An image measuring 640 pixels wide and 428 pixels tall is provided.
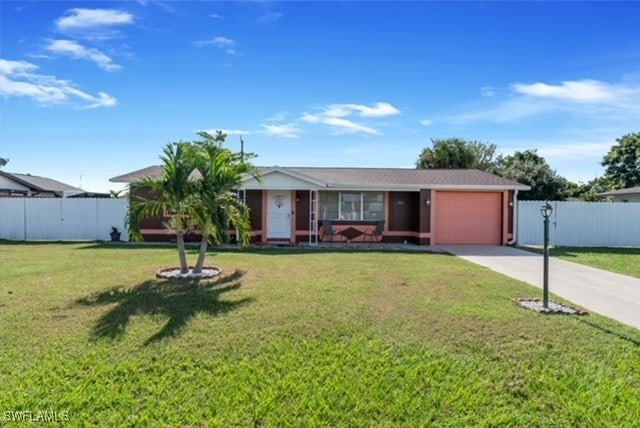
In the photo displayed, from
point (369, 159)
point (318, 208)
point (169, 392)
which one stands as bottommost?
point (169, 392)

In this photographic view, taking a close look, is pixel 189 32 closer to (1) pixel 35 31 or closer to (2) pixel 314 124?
(1) pixel 35 31

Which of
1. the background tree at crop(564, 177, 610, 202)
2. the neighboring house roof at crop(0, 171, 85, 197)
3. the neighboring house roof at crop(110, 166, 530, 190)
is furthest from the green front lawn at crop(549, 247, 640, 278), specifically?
the neighboring house roof at crop(0, 171, 85, 197)

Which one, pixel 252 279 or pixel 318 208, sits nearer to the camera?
pixel 252 279

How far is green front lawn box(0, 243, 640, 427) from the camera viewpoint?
3.37 metres

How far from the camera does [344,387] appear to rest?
12.1 feet

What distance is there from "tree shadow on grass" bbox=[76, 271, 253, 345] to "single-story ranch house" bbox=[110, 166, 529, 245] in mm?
8362

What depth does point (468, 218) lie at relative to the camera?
54.5 feet

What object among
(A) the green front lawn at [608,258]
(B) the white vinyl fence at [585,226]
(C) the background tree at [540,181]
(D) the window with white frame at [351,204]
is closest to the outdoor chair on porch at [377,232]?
(D) the window with white frame at [351,204]

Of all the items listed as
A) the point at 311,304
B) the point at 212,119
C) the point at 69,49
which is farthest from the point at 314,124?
the point at 311,304

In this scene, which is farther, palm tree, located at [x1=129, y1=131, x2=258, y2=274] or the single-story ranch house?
the single-story ranch house

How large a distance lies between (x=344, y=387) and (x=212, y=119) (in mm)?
17895

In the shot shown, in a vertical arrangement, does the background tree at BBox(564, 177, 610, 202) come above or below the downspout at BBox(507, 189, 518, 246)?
above

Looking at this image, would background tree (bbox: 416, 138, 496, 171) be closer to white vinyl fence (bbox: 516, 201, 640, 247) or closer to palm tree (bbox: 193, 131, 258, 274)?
white vinyl fence (bbox: 516, 201, 640, 247)

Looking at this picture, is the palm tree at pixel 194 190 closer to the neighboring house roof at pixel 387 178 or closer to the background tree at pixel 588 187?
the neighboring house roof at pixel 387 178
